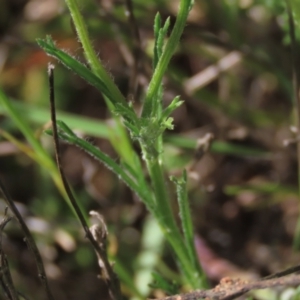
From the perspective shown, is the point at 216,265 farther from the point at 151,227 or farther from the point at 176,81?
the point at 176,81

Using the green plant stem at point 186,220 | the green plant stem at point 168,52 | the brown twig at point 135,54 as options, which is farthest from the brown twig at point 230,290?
the brown twig at point 135,54

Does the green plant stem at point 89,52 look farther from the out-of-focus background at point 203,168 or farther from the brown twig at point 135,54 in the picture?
the out-of-focus background at point 203,168

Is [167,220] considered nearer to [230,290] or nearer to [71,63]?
[230,290]

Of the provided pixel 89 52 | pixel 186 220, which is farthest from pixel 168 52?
pixel 186 220

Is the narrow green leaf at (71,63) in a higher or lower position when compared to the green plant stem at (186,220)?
higher

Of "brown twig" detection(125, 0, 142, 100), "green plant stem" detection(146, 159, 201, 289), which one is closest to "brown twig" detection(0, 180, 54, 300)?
"green plant stem" detection(146, 159, 201, 289)

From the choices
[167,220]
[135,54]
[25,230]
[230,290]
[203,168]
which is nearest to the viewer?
[230,290]
